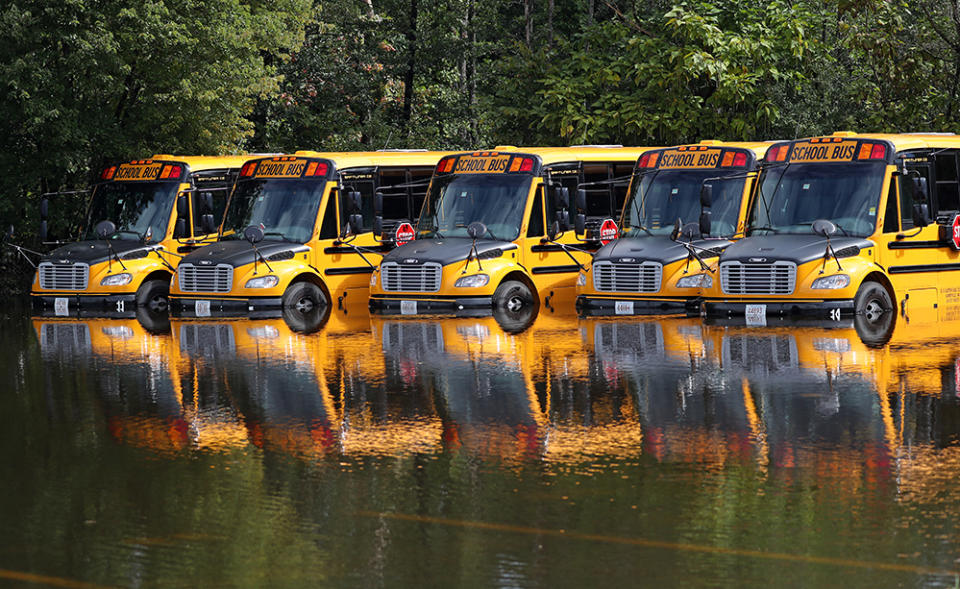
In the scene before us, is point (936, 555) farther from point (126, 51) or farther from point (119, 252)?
point (126, 51)

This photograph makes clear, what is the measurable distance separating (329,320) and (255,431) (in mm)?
10236

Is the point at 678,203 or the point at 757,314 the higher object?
the point at 678,203

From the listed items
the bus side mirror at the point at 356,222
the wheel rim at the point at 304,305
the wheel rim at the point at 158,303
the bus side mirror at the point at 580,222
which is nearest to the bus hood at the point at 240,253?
the wheel rim at the point at 304,305

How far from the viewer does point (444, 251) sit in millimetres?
21656

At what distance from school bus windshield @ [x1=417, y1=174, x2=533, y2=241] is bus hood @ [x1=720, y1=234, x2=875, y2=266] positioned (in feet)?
13.2

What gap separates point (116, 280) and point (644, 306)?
8.56m

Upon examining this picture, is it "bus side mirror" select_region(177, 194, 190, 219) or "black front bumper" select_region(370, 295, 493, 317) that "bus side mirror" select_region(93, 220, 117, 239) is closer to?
"bus side mirror" select_region(177, 194, 190, 219)

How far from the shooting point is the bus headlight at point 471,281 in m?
21.2

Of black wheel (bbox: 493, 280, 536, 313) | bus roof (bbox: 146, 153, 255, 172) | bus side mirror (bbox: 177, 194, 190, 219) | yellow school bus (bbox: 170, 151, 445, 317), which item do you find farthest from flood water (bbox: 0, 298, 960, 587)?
bus roof (bbox: 146, 153, 255, 172)

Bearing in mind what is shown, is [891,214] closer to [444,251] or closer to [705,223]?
[705,223]

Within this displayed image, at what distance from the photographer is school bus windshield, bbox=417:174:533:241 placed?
22344 mm

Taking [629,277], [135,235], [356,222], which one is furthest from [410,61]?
Answer: [629,277]

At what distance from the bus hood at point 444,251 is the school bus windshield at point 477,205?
356 millimetres

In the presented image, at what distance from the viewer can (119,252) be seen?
2366 centimetres
